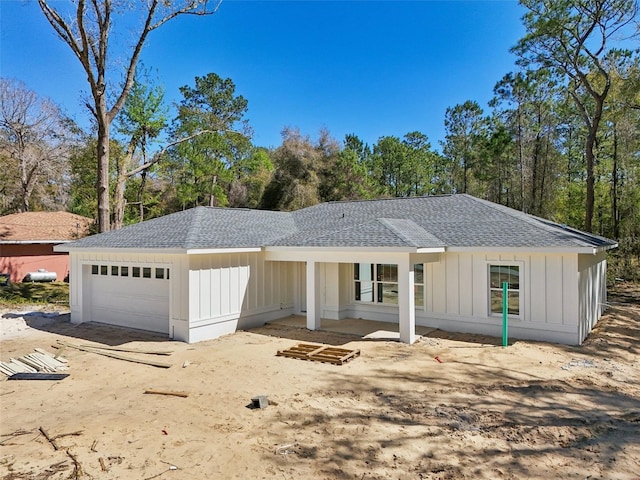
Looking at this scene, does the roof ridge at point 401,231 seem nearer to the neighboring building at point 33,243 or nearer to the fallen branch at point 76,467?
the fallen branch at point 76,467

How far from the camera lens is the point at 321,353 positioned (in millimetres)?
8875

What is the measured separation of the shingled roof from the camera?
2380 centimetres

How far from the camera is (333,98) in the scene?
3259 cm

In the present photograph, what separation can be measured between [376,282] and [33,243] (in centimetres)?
2230

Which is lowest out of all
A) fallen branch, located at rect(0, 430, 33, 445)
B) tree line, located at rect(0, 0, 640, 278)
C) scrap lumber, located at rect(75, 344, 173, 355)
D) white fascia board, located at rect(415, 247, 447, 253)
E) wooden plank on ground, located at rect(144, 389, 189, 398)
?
scrap lumber, located at rect(75, 344, 173, 355)

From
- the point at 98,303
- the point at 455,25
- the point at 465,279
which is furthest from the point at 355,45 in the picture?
the point at 98,303

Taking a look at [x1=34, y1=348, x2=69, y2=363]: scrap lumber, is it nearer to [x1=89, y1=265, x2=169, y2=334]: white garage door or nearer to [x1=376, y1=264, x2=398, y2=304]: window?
[x1=89, y1=265, x2=169, y2=334]: white garage door

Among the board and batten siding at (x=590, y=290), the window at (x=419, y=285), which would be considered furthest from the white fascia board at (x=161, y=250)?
the board and batten siding at (x=590, y=290)

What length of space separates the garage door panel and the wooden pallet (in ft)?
13.9

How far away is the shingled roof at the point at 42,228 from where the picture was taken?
937 inches

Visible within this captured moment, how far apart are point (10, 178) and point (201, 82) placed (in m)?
17.1

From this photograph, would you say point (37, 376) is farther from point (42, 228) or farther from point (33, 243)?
point (42, 228)

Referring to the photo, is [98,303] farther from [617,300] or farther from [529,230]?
[617,300]

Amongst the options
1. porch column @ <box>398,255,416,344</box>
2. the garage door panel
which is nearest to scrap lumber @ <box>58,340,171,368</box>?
the garage door panel
